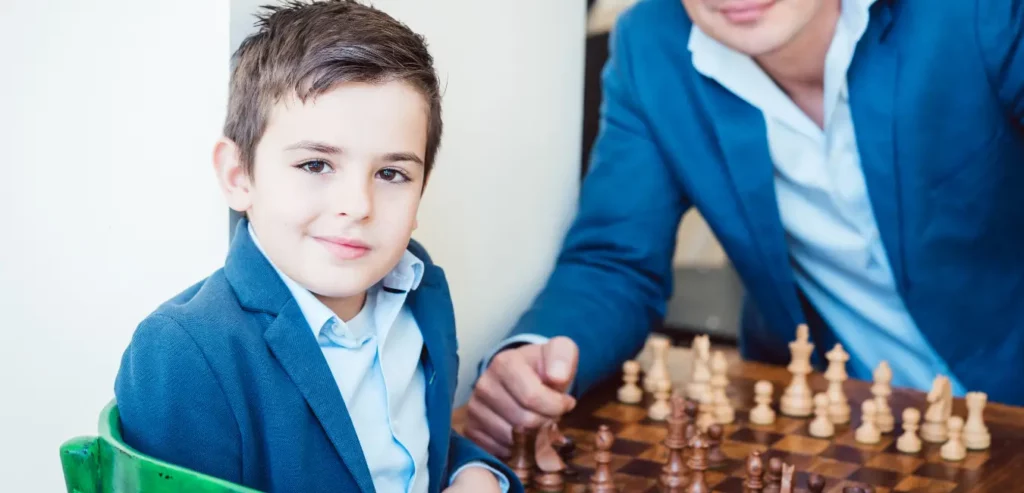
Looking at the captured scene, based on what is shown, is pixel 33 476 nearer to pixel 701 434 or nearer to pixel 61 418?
pixel 61 418

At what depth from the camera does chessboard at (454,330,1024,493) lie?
1382 millimetres

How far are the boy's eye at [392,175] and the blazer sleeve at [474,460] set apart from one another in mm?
360

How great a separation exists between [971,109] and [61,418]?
1.38 meters

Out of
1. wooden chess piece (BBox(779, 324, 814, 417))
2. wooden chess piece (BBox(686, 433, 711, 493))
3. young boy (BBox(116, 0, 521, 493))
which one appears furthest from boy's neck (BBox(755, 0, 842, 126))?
young boy (BBox(116, 0, 521, 493))

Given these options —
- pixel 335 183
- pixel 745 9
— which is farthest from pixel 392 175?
pixel 745 9

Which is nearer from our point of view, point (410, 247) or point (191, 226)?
point (191, 226)

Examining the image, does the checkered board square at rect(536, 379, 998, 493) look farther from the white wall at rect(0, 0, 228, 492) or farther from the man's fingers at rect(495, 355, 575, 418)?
the white wall at rect(0, 0, 228, 492)

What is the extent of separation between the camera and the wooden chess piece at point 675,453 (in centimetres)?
136

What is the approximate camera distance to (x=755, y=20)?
1.71m

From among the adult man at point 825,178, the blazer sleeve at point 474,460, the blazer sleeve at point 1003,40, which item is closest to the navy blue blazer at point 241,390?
the blazer sleeve at point 474,460

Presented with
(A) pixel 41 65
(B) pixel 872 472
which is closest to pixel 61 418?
(A) pixel 41 65

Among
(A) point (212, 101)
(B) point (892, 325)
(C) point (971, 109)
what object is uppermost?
(C) point (971, 109)

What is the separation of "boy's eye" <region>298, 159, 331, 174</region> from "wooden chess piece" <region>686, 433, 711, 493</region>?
1.88ft

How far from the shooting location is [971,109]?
1794mm
